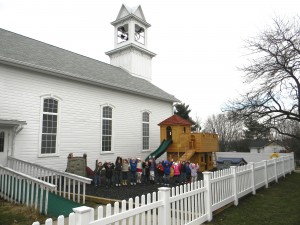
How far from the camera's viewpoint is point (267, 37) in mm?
14055

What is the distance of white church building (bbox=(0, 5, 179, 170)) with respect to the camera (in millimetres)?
11719

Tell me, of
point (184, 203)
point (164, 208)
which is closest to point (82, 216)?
point (164, 208)

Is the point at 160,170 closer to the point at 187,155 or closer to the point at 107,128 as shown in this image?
the point at 187,155

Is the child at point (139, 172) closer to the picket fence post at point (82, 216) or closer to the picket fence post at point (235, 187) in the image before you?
the picket fence post at point (235, 187)

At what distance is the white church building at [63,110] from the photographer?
1172 centimetres

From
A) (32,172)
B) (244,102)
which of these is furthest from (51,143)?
(244,102)

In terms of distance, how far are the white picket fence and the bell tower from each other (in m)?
16.2

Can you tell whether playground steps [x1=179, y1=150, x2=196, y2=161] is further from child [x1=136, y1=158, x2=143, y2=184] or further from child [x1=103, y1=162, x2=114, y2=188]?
child [x1=103, y1=162, x2=114, y2=188]

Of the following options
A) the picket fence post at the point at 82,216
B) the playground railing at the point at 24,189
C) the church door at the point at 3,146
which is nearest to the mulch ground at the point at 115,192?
the playground railing at the point at 24,189

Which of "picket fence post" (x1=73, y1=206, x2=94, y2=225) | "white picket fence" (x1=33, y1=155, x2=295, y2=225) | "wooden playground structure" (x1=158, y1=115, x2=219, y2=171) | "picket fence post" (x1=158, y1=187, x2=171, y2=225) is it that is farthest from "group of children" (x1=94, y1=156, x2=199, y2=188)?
"picket fence post" (x1=73, y1=206, x2=94, y2=225)

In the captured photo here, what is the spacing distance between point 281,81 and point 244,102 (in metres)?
2.32

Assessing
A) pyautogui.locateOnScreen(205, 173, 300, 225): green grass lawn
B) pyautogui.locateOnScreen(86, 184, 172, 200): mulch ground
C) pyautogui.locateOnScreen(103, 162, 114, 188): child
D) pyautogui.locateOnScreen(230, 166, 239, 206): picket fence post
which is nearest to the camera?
pyautogui.locateOnScreen(205, 173, 300, 225): green grass lawn

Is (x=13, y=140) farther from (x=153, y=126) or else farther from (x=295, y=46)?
(x=295, y=46)

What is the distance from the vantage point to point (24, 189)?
8.05 m
